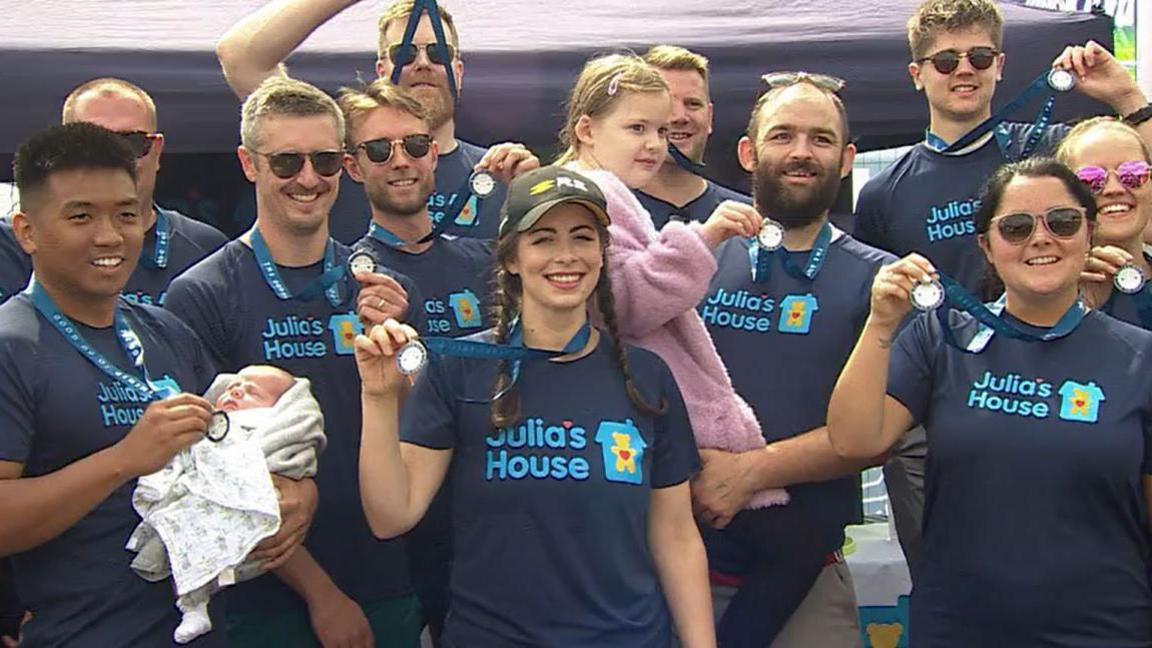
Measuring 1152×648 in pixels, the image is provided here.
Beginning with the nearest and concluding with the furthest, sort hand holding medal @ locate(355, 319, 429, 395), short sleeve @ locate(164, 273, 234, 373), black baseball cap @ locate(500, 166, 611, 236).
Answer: hand holding medal @ locate(355, 319, 429, 395)
black baseball cap @ locate(500, 166, 611, 236)
short sleeve @ locate(164, 273, 234, 373)

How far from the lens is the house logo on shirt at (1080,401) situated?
11.1 ft

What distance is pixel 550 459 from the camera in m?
3.21

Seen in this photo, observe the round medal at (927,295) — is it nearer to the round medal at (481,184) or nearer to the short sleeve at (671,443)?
the short sleeve at (671,443)

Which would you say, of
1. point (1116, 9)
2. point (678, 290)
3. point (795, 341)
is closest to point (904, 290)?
point (678, 290)

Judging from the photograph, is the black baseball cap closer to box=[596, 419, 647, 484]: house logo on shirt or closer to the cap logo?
the cap logo

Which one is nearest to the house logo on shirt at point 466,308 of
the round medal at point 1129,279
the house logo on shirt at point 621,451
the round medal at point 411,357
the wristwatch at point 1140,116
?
the house logo on shirt at point 621,451

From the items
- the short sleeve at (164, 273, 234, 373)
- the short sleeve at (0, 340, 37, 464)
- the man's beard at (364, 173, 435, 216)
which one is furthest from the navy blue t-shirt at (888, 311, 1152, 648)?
the short sleeve at (0, 340, 37, 464)

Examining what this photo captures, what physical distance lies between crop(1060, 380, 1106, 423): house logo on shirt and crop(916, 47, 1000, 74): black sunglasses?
1.61 metres

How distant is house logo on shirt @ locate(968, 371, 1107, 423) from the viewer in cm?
339

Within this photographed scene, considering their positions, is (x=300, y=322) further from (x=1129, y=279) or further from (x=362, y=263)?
(x=1129, y=279)

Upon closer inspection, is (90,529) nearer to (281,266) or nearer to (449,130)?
(281,266)

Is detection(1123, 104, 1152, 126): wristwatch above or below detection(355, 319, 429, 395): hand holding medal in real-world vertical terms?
above

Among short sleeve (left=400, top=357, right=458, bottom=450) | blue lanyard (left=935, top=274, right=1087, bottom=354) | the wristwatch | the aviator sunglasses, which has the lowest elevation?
short sleeve (left=400, top=357, right=458, bottom=450)

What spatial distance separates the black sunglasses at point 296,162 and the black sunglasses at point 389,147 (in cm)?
29
